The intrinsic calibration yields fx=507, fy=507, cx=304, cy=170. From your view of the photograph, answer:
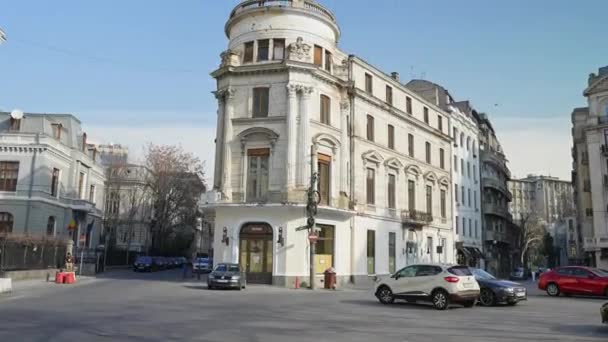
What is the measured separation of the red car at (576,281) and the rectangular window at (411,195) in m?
17.5

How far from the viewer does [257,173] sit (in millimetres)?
32094

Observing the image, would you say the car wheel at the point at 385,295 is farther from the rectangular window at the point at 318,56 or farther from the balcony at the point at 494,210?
the balcony at the point at 494,210

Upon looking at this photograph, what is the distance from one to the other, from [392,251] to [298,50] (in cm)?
1761

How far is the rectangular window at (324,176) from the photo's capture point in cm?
3281

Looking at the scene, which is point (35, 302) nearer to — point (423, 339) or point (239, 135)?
point (423, 339)

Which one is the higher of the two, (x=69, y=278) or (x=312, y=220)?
(x=312, y=220)

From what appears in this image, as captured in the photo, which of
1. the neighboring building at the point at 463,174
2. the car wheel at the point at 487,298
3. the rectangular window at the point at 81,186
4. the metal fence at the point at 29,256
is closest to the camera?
the car wheel at the point at 487,298

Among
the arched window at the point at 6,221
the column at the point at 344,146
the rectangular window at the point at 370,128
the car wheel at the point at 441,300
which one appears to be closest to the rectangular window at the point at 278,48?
the column at the point at 344,146

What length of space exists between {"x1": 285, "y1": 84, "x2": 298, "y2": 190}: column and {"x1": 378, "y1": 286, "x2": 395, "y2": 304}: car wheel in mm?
12300

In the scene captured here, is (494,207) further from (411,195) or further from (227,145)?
(227,145)

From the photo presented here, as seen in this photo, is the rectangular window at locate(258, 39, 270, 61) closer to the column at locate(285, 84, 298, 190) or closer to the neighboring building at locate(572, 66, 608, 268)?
the column at locate(285, 84, 298, 190)

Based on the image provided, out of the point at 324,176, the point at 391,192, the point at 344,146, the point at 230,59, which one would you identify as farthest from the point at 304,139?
the point at 391,192

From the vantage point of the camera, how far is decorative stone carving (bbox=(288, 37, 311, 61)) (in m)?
32.1

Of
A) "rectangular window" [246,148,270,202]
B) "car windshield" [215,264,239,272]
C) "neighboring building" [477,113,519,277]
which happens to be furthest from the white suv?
"neighboring building" [477,113,519,277]
